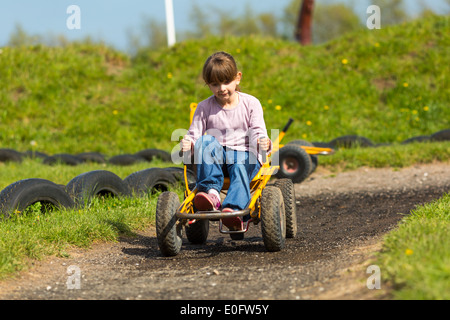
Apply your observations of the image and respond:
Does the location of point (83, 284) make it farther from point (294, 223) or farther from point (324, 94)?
point (324, 94)

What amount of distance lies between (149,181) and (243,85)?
24.9ft

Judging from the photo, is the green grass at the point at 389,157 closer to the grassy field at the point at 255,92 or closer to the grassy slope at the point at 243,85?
the grassy field at the point at 255,92

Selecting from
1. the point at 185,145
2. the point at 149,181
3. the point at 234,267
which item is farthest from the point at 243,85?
the point at 234,267

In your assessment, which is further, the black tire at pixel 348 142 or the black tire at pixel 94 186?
the black tire at pixel 348 142

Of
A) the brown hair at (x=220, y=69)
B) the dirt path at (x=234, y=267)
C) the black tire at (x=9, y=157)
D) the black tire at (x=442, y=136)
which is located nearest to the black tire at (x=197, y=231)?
the dirt path at (x=234, y=267)

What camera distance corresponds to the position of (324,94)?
1354 cm

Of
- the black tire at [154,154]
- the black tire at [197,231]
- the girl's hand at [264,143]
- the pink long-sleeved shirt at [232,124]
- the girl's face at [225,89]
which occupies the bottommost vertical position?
the black tire at [197,231]

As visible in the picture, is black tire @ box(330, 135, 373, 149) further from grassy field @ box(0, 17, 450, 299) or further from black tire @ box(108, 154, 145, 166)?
black tire @ box(108, 154, 145, 166)

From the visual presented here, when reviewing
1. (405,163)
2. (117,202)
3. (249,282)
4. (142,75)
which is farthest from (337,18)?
(249,282)

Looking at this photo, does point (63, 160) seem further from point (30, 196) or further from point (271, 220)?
point (271, 220)

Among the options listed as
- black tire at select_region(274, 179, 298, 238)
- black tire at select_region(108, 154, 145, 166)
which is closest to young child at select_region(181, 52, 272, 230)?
black tire at select_region(274, 179, 298, 238)

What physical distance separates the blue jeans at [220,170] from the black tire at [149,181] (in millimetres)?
2052

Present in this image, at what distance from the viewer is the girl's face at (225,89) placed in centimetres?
478
